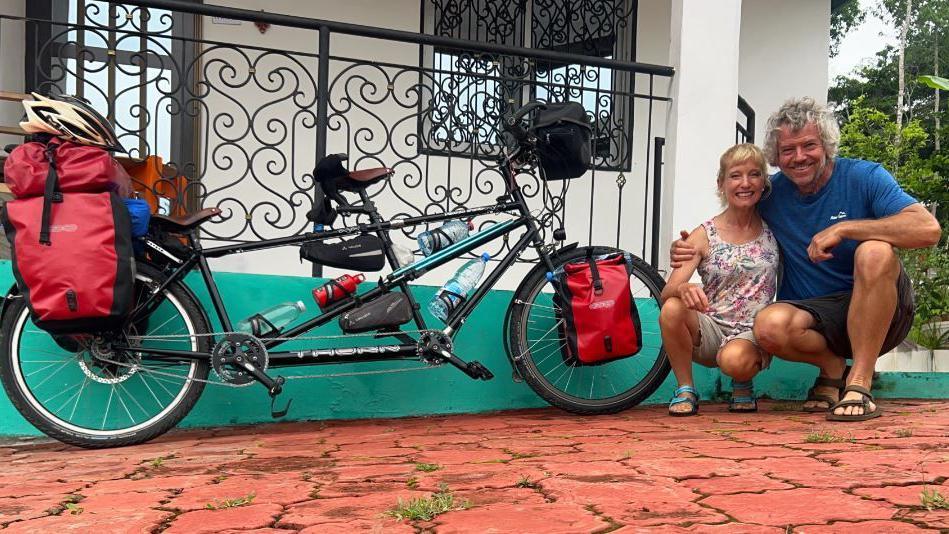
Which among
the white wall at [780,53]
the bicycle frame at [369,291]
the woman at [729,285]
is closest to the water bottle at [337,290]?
the bicycle frame at [369,291]

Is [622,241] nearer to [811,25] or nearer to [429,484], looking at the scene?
[811,25]

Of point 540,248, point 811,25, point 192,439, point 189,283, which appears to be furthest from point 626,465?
point 811,25

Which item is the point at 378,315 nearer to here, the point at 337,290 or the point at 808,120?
the point at 337,290

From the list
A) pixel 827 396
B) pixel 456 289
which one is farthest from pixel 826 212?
pixel 456 289

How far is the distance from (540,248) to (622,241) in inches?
141

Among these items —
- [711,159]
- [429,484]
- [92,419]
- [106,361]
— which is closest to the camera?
[429,484]

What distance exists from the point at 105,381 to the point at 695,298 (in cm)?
246

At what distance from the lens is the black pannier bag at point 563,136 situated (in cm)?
399

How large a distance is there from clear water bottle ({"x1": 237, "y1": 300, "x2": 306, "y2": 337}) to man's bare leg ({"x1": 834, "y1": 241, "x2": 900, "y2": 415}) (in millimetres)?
2335

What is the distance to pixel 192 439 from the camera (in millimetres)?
3680

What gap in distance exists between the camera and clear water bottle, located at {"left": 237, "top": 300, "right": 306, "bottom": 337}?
145 inches

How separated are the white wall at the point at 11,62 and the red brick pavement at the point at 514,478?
346 cm

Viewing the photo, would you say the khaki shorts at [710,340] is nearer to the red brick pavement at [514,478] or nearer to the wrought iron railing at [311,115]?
the red brick pavement at [514,478]

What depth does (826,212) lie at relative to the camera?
385 cm
